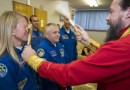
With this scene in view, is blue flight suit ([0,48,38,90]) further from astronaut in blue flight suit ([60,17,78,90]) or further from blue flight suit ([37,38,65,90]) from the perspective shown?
astronaut in blue flight suit ([60,17,78,90])

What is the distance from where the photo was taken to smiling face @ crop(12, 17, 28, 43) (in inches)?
57.4

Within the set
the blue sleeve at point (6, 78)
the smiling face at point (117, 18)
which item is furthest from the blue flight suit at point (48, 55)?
the smiling face at point (117, 18)

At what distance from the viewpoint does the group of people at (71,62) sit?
3.04ft

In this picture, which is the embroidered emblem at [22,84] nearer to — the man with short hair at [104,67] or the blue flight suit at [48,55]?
the man with short hair at [104,67]

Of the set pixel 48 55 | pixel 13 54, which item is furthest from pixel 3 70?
pixel 48 55

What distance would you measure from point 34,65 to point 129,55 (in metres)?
0.57

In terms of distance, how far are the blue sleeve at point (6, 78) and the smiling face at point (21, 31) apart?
289mm

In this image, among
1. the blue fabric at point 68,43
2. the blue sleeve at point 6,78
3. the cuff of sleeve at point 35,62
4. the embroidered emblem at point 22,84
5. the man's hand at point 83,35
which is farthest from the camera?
the blue fabric at point 68,43

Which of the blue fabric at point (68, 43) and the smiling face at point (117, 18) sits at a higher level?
the smiling face at point (117, 18)

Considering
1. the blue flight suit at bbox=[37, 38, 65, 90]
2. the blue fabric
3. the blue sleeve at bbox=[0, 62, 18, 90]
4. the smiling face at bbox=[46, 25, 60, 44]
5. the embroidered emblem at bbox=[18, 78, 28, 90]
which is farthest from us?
the blue fabric

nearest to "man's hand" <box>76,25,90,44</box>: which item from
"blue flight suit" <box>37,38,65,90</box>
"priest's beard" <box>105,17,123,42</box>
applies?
"priest's beard" <box>105,17,123,42</box>

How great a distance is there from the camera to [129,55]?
91cm

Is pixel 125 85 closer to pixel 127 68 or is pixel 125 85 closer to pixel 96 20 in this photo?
pixel 127 68

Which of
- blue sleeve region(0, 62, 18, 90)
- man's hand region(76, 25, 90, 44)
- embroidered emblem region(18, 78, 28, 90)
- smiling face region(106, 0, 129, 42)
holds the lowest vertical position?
embroidered emblem region(18, 78, 28, 90)
